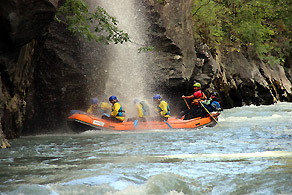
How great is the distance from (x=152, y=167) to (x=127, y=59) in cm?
1193

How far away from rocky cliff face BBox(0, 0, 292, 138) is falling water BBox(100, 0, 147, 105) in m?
0.41

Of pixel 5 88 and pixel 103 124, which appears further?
pixel 103 124

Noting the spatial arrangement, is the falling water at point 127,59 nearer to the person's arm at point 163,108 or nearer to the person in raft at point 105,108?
the person in raft at point 105,108

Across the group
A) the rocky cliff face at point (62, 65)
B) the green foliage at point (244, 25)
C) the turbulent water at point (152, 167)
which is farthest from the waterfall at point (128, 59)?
the turbulent water at point (152, 167)

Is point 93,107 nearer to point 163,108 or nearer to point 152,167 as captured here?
point 163,108

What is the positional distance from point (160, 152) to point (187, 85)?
1059cm

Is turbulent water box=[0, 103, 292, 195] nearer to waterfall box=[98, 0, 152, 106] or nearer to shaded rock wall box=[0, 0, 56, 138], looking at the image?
shaded rock wall box=[0, 0, 56, 138]

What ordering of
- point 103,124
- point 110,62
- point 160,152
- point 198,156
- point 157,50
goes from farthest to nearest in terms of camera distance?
1. point 157,50
2. point 110,62
3. point 103,124
4. point 160,152
5. point 198,156

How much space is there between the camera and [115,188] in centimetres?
509

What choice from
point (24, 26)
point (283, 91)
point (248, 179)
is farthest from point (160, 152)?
point (283, 91)

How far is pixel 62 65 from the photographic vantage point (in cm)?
1441

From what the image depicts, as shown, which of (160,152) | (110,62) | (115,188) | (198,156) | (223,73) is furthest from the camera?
(223,73)

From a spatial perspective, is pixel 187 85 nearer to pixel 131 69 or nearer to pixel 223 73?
pixel 131 69

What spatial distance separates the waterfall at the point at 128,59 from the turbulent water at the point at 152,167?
7.77 m
